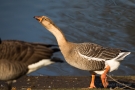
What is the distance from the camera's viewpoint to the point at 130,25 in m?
14.1

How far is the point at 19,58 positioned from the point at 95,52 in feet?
4.65

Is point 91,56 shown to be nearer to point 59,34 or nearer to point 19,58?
point 59,34

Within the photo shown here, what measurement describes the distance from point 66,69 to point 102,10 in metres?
5.26

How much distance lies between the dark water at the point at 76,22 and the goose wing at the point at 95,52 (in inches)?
121

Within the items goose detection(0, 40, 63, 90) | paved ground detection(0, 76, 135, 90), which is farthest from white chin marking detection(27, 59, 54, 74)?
paved ground detection(0, 76, 135, 90)

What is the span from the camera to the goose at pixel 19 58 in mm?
6355

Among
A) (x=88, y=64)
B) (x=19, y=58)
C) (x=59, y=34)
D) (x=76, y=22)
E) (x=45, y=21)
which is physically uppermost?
(x=45, y=21)

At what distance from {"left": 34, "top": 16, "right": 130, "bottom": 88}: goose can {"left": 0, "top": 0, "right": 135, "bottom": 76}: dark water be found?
10.1 ft

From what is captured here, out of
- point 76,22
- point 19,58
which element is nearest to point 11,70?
point 19,58

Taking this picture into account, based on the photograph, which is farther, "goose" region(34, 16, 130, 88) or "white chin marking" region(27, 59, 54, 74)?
"goose" region(34, 16, 130, 88)

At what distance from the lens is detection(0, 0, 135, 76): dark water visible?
1221cm

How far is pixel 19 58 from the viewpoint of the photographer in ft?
21.1

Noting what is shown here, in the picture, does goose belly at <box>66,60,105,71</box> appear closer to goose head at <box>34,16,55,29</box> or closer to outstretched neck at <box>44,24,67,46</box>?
outstretched neck at <box>44,24,67,46</box>

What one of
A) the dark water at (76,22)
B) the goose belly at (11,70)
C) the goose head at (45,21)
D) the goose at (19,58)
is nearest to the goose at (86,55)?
the goose head at (45,21)
